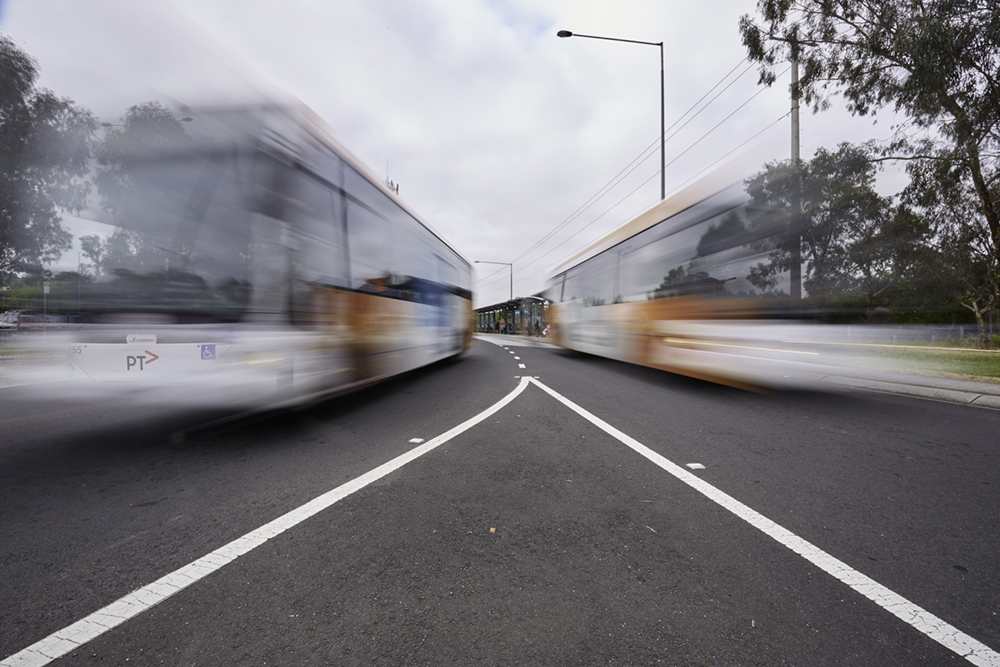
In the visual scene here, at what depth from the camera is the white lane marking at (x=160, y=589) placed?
5.40 feet

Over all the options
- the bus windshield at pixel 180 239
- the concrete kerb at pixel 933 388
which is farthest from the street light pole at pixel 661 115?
the bus windshield at pixel 180 239

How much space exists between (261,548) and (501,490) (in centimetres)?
152

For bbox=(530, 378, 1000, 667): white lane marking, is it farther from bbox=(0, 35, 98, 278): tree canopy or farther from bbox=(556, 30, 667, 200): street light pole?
bbox=(556, 30, 667, 200): street light pole

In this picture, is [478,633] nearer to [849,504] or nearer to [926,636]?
[926,636]

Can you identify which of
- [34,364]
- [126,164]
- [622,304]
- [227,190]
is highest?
[126,164]

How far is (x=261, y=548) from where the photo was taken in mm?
2418

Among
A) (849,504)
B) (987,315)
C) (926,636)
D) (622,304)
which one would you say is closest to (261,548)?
(926,636)

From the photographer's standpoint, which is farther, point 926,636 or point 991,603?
point 991,603

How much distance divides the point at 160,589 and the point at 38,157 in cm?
574

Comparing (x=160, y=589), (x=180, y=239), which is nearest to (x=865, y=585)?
(x=160, y=589)

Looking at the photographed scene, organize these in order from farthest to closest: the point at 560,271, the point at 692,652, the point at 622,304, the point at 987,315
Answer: the point at 987,315 < the point at 560,271 < the point at 622,304 < the point at 692,652

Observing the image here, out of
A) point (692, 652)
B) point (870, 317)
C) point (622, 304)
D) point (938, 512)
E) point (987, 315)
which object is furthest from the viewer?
point (987, 315)

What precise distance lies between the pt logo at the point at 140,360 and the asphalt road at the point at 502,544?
77 centimetres

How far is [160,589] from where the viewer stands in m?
2.04
